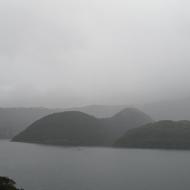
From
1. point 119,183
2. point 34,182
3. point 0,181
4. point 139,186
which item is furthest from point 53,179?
point 0,181

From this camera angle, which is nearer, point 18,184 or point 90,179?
point 18,184

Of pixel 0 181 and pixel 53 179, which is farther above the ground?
pixel 0 181

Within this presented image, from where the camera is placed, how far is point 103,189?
12231cm

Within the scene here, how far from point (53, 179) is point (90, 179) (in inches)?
615

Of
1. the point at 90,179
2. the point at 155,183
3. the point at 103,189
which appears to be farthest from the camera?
the point at 90,179

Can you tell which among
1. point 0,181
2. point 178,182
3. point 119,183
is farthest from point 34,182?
point 0,181

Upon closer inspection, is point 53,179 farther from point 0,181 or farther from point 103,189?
point 0,181

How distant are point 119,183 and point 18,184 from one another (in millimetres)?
38128

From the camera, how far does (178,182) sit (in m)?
139

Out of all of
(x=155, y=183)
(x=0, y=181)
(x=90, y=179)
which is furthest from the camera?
(x=90, y=179)

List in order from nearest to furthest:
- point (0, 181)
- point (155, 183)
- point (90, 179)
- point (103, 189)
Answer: point (0, 181)
point (103, 189)
point (155, 183)
point (90, 179)

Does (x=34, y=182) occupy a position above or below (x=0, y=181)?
below

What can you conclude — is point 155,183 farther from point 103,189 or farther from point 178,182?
point 103,189

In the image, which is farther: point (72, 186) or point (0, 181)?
point (72, 186)
